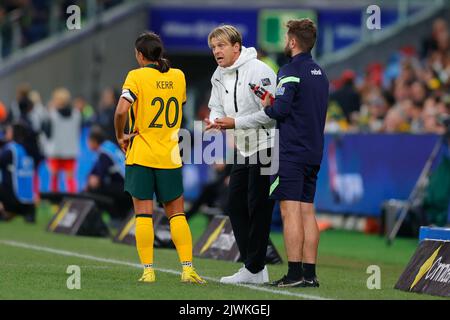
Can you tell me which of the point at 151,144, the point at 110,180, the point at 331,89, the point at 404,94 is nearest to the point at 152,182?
the point at 151,144

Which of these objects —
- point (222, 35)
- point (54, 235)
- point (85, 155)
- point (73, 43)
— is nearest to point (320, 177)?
point (54, 235)

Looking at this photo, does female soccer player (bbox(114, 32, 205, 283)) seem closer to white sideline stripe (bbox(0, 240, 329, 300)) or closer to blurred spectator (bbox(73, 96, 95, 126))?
white sideline stripe (bbox(0, 240, 329, 300))

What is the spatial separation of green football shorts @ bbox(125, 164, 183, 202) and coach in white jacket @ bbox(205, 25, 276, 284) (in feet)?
1.69

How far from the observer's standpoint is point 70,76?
31016mm

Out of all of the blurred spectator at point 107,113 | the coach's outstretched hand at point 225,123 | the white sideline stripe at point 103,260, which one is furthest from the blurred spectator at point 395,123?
the coach's outstretched hand at point 225,123

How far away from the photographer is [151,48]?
34.4ft

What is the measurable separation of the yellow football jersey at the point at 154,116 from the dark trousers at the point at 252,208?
0.65m

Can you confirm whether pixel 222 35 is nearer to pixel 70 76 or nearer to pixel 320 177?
pixel 320 177

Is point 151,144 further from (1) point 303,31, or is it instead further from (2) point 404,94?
(2) point 404,94

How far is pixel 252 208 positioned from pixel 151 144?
104 centimetres

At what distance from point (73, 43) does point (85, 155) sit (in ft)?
18.3

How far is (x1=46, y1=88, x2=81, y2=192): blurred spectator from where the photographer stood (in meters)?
24.5

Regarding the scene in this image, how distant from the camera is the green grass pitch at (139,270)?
384 inches
